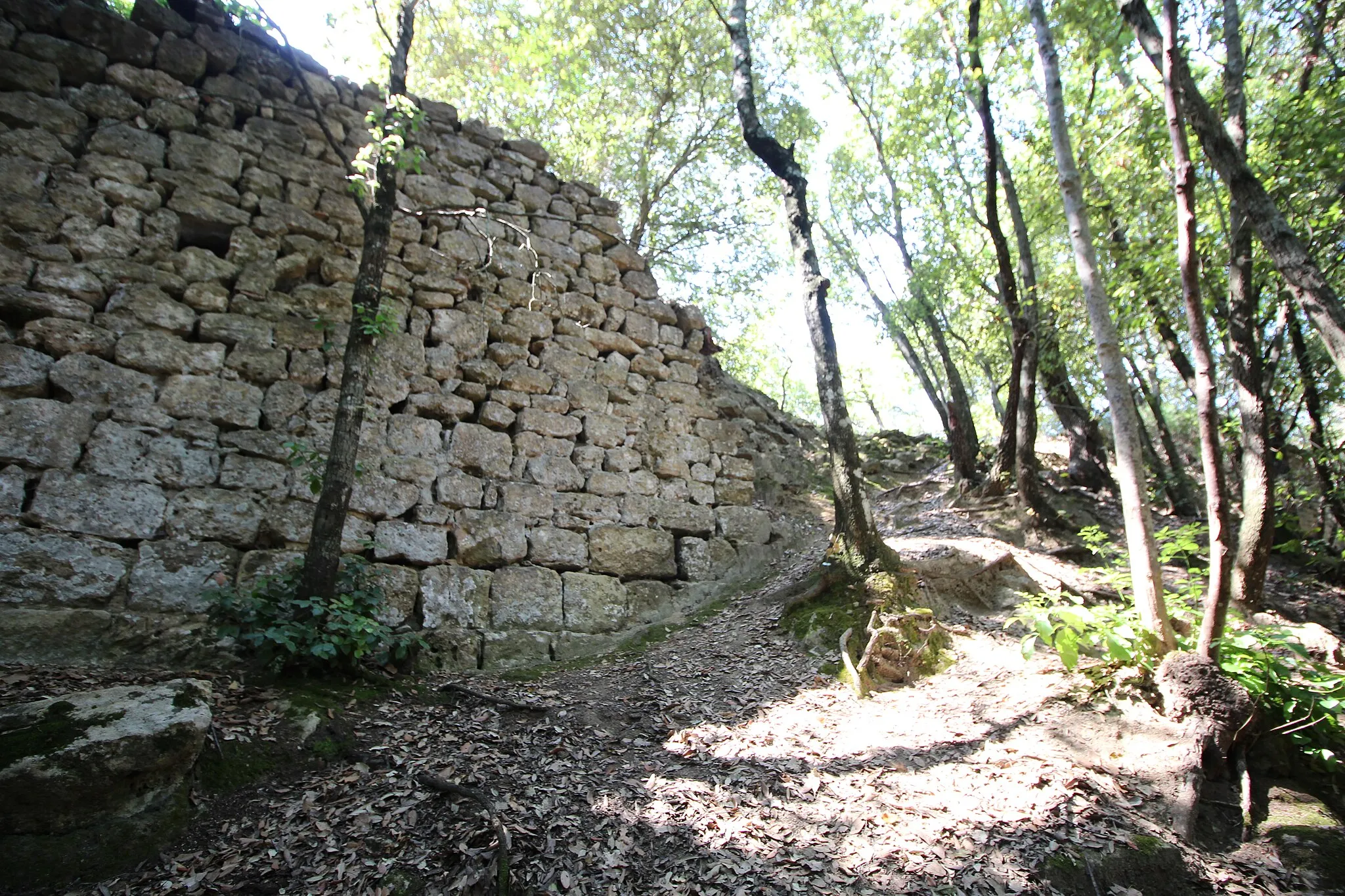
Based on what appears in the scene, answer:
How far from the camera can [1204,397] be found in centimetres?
377

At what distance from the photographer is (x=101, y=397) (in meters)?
4.34

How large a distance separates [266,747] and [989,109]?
9.65 metres

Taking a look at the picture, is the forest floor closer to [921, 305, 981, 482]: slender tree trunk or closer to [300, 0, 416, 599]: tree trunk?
[300, 0, 416, 599]: tree trunk

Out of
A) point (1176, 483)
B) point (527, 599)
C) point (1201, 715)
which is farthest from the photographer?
point (1176, 483)

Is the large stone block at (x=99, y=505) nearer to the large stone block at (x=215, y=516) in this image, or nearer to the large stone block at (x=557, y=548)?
the large stone block at (x=215, y=516)

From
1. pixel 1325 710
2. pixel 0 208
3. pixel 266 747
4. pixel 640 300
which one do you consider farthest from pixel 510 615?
pixel 1325 710

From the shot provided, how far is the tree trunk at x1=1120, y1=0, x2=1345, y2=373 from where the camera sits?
3.88 m

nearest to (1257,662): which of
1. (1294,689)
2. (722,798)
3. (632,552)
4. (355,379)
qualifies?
(1294,689)

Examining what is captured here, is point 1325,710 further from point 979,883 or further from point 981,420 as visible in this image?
point 981,420

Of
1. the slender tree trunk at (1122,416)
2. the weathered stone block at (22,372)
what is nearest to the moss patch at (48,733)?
the weathered stone block at (22,372)

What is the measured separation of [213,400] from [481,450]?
1917mm

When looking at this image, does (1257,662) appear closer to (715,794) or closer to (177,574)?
(715,794)

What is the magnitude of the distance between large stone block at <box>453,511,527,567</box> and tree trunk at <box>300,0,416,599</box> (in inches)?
35.4

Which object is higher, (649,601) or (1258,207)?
(1258,207)
